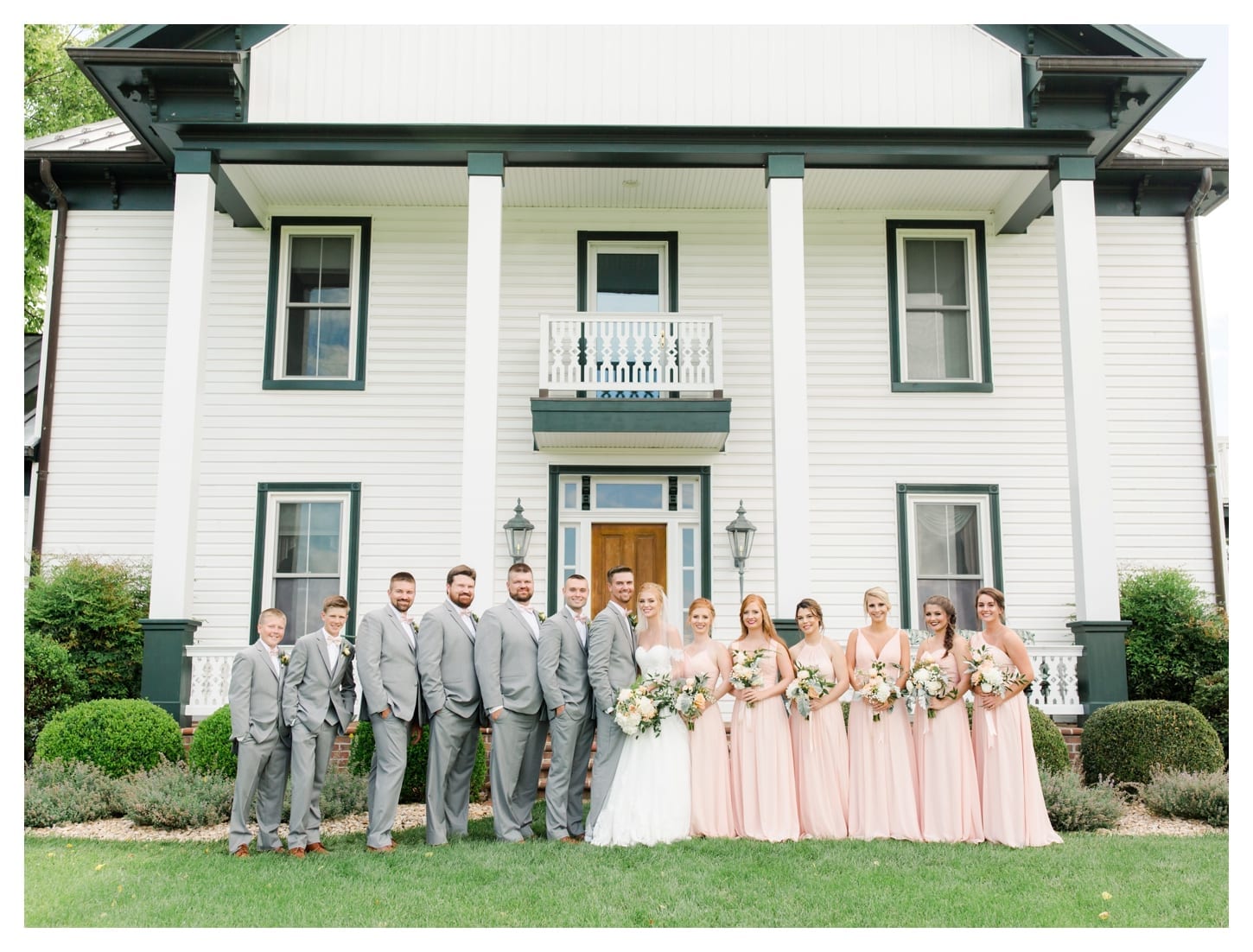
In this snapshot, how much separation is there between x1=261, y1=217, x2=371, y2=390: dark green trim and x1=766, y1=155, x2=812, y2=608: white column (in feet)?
17.5

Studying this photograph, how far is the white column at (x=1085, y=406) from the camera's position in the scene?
11.8 metres

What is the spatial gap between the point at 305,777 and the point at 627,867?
2.39 m

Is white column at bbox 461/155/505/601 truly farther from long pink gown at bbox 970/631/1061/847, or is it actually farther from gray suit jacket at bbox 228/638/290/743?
long pink gown at bbox 970/631/1061/847

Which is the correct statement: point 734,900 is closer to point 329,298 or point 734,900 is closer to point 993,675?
point 993,675

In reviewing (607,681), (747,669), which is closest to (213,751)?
(607,681)

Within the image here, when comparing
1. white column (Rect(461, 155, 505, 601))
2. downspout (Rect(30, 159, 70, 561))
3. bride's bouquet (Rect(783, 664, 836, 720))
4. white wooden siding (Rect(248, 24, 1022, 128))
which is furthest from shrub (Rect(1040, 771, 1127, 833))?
downspout (Rect(30, 159, 70, 561))

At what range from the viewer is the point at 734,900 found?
255 inches

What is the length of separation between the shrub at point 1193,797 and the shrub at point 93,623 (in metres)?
10.3

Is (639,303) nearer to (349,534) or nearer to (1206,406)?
(349,534)

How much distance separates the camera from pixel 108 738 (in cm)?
1034

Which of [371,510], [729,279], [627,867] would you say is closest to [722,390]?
[729,279]

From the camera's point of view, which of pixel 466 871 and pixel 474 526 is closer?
pixel 466 871

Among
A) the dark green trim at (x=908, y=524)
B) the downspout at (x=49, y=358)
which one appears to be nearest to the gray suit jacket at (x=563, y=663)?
the dark green trim at (x=908, y=524)

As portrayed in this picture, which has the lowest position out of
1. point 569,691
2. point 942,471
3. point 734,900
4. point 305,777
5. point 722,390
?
point 734,900
